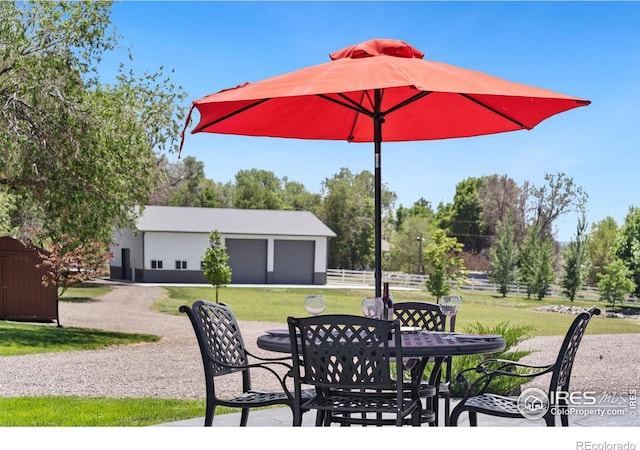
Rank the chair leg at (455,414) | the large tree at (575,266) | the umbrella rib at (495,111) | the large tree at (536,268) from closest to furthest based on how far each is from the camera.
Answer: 1. the chair leg at (455,414)
2. the umbrella rib at (495,111)
3. the large tree at (575,266)
4. the large tree at (536,268)

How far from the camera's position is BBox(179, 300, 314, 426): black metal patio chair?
3469 millimetres

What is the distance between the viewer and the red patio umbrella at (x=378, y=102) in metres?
3.14

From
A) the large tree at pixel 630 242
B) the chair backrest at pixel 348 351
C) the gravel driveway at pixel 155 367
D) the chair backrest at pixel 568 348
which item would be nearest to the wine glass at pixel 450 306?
the chair backrest at pixel 568 348

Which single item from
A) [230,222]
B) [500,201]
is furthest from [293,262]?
[500,201]

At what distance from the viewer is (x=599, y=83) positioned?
1817 cm

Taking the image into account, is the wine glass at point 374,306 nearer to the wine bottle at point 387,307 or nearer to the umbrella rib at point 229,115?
the wine bottle at point 387,307

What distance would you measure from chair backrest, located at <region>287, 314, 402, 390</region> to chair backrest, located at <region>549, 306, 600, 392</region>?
0.80m

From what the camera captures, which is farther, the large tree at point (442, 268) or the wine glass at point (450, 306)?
the large tree at point (442, 268)

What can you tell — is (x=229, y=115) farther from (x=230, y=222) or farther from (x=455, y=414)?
(x=230, y=222)

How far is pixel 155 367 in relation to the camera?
11.7 metres

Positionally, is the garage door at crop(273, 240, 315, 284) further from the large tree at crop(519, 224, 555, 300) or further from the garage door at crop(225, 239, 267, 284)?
the large tree at crop(519, 224, 555, 300)

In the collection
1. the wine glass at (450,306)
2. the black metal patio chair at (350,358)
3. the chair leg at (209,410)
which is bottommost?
the chair leg at (209,410)

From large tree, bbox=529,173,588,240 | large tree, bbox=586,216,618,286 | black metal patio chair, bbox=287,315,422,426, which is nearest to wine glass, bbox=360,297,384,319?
black metal patio chair, bbox=287,315,422,426
